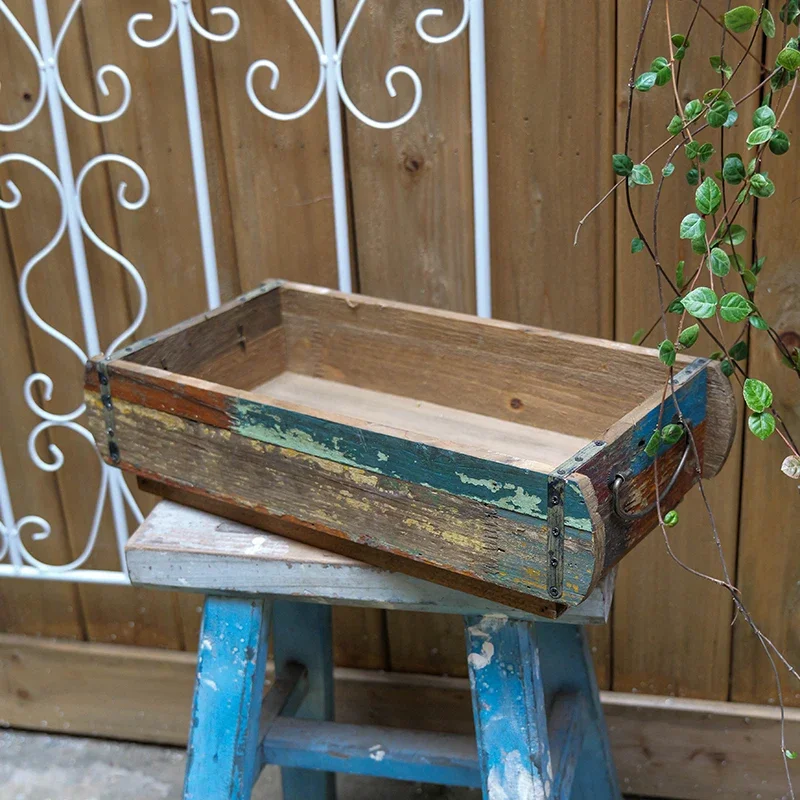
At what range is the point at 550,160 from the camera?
145 centimetres

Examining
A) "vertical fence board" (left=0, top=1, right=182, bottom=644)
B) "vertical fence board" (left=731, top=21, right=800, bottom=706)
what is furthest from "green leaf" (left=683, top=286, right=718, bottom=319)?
"vertical fence board" (left=0, top=1, right=182, bottom=644)

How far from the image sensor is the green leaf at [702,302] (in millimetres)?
927

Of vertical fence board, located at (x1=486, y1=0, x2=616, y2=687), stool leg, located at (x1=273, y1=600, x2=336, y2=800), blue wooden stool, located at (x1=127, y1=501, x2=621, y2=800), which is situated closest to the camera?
blue wooden stool, located at (x1=127, y1=501, x2=621, y2=800)

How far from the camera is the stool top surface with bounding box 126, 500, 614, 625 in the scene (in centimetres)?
111

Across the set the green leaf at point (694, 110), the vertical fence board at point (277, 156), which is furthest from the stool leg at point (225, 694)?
the green leaf at point (694, 110)

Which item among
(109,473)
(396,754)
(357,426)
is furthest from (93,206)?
(396,754)

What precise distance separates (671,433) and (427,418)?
35 cm

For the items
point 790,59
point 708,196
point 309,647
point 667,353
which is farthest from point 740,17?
point 309,647

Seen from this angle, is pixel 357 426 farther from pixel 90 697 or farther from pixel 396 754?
pixel 90 697

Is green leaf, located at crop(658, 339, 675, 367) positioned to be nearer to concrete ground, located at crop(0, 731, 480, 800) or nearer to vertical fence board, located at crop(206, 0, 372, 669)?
vertical fence board, located at crop(206, 0, 372, 669)

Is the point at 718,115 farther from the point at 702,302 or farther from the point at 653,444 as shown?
the point at 653,444

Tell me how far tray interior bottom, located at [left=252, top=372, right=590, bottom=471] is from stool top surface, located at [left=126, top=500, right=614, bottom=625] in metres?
0.15

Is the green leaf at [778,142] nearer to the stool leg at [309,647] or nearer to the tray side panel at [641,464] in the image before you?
the tray side panel at [641,464]

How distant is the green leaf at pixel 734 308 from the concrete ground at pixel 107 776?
43.8 inches
